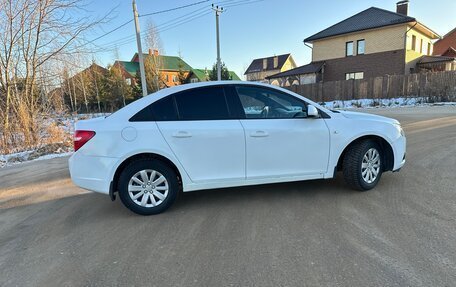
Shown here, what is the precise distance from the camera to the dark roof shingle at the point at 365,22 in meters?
27.3

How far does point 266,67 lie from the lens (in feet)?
228

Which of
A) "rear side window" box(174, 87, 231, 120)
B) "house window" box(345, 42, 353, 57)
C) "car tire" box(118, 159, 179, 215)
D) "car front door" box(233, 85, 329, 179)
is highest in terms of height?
"house window" box(345, 42, 353, 57)

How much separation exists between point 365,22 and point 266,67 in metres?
40.7

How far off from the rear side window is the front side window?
285 millimetres

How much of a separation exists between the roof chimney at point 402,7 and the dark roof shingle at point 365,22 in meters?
1.75

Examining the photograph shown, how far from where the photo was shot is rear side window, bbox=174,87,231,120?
4.20 m

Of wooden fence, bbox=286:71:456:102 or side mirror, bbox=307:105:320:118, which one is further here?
wooden fence, bbox=286:71:456:102

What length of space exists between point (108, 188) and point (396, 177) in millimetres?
4534

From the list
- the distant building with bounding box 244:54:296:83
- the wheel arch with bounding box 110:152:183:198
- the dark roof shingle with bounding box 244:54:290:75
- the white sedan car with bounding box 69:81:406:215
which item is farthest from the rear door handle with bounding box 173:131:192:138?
the dark roof shingle with bounding box 244:54:290:75

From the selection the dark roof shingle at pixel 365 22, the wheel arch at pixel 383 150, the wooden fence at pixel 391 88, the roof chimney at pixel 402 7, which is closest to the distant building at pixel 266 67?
the dark roof shingle at pixel 365 22

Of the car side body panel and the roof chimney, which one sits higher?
the roof chimney

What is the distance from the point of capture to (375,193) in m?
4.62

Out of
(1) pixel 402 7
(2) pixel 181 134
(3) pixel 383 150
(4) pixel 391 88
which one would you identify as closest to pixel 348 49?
(1) pixel 402 7

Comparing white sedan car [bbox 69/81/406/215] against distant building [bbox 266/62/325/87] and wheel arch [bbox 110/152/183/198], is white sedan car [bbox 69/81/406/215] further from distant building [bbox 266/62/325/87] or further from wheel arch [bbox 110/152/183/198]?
distant building [bbox 266/62/325/87]
